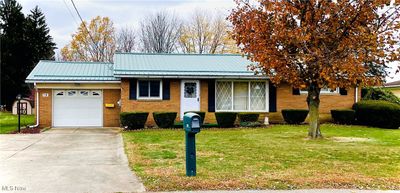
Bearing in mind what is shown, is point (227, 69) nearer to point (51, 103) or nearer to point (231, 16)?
point (231, 16)

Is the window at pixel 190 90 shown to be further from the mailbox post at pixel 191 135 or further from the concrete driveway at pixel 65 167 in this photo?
the mailbox post at pixel 191 135

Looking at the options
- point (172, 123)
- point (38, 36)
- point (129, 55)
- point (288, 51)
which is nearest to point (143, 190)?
point (288, 51)

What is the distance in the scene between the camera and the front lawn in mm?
7516

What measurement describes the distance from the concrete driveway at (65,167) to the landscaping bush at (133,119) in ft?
13.8

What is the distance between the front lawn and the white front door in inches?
254

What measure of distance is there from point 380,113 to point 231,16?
10334 millimetres

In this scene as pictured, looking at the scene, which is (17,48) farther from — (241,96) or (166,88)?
(241,96)

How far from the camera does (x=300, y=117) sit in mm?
21812

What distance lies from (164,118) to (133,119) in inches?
58.7

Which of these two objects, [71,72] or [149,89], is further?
[71,72]

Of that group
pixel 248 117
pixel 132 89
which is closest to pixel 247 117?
pixel 248 117

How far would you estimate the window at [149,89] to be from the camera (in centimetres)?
2119

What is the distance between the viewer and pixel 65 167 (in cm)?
938

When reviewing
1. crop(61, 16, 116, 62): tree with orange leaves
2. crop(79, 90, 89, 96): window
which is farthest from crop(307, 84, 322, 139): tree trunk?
crop(61, 16, 116, 62): tree with orange leaves
